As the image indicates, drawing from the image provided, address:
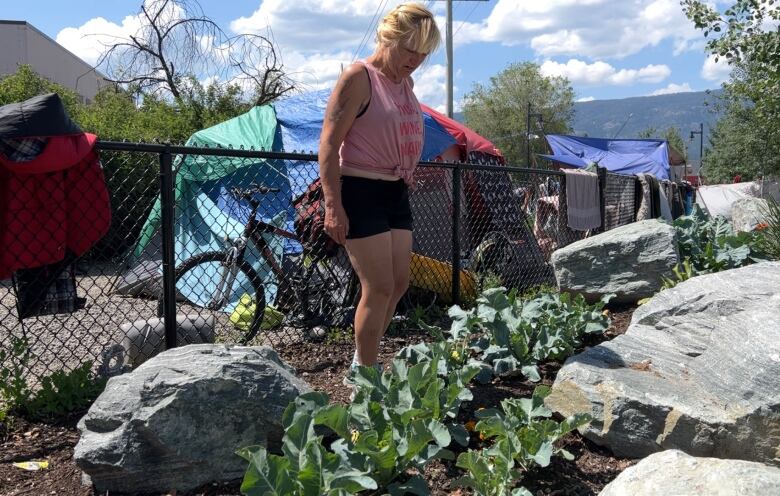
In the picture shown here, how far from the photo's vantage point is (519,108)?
48.4 meters

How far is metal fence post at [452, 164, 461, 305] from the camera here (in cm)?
554

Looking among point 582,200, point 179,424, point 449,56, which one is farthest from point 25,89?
point 179,424

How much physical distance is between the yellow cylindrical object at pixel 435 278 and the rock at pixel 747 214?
13.9 feet

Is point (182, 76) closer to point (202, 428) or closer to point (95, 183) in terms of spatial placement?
point (95, 183)

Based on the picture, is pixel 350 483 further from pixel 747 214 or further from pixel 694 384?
pixel 747 214

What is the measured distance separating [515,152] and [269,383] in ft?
152

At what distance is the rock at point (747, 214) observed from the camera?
8383mm

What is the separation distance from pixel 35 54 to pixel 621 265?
27539mm

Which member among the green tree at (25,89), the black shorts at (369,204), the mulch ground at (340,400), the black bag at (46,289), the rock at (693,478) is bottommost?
the mulch ground at (340,400)

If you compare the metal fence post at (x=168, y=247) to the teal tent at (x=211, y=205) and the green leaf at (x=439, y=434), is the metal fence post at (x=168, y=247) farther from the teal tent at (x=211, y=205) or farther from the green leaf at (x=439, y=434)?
the teal tent at (x=211, y=205)

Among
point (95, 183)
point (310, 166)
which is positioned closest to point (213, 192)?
point (310, 166)

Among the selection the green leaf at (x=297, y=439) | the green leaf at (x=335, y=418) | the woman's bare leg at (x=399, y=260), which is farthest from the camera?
the woman's bare leg at (x=399, y=260)

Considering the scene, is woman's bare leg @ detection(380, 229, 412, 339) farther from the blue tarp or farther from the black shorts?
the blue tarp

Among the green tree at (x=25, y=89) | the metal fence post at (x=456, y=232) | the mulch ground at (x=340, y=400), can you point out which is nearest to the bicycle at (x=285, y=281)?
the metal fence post at (x=456, y=232)
